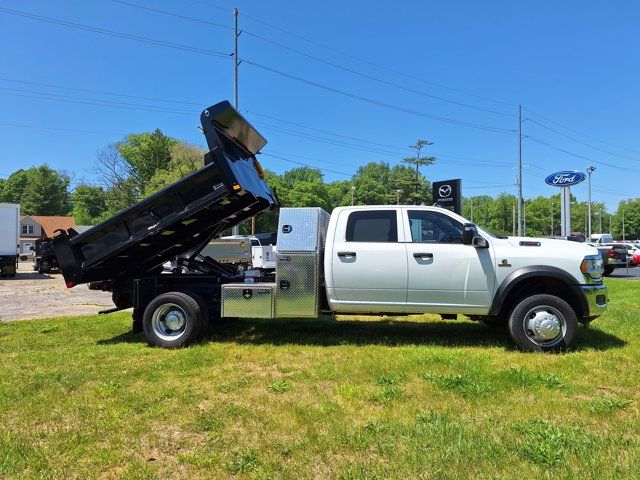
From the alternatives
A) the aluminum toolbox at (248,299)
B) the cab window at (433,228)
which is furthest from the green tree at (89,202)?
the cab window at (433,228)

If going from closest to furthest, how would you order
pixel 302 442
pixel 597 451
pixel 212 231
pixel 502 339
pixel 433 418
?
pixel 597 451
pixel 302 442
pixel 433 418
pixel 502 339
pixel 212 231

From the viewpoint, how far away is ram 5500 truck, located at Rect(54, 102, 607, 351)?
5945 mm

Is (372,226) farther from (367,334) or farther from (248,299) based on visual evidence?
(248,299)

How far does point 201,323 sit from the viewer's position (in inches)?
259

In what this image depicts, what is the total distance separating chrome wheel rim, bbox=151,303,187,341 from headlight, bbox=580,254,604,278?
18.2 feet

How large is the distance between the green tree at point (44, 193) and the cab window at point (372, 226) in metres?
94.5

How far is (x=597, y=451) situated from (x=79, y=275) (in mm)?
6343

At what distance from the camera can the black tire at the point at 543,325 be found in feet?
19.2

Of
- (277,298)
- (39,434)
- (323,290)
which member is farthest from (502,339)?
(39,434)

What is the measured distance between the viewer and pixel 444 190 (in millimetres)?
17938

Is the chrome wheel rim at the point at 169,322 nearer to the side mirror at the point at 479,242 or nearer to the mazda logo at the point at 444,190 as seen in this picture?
the side mirror at the point at 479,242

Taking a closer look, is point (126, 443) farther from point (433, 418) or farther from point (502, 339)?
point (502, 339)

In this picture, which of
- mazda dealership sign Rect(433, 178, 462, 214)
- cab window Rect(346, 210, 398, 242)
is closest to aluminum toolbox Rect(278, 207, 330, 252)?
cab window Rect(346, 210, 398, 242)

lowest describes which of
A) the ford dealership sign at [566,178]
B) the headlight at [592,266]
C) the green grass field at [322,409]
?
the green grass field at [322,409]
